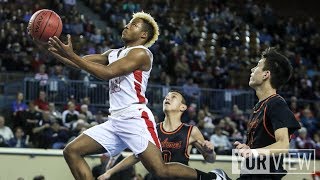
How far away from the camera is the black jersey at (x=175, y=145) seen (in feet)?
25.6

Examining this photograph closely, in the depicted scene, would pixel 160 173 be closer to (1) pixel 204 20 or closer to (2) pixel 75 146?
(2) pixel 75 146

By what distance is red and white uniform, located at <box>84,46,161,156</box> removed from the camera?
22.6ft

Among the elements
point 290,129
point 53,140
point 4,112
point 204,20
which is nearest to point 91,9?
point 204,20

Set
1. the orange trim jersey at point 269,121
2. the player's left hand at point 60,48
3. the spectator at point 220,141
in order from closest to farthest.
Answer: the orange trim jersey at point 269,121, the player's left hand at point 60,48, the spectator at point 220,141

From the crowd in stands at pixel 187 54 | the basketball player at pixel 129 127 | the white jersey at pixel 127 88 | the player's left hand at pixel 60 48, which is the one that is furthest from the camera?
the crowd in stands at pixel 187 54

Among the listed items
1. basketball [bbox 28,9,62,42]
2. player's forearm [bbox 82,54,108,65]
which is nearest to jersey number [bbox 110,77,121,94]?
player's forearm [bbox 82,54,108,65]

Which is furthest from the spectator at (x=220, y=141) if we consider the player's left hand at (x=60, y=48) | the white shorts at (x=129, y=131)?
the player's left hand at (x=60, y=48)

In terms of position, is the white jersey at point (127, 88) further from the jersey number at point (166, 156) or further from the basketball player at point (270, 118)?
the basketball player at point (270, 118)

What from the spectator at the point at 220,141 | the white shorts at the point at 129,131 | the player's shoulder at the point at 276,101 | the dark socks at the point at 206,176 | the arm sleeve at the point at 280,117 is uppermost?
the player's shoulder at the point at 276,101

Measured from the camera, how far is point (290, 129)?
543 centimetres

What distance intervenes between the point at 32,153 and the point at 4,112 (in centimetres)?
407

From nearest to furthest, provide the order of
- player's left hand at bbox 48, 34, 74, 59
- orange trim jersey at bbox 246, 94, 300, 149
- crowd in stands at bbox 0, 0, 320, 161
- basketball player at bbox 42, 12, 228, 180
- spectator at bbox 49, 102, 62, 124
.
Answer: orange trim jersey at bbox 246, 94, 300, 149
player's left hand at bbox 48, 34, 74, 59
basketball player at bbox 42, 12, 228, 180
spectator at bbox 49, 102, 62, 124
crowd in stands at bbox 0, 0, 320, 161

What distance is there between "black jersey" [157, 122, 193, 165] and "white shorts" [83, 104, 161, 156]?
2.88 ft

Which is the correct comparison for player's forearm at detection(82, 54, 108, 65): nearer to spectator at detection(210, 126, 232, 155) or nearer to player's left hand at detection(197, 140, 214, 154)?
player's left hand at detection(197, 140, 214, 154)
